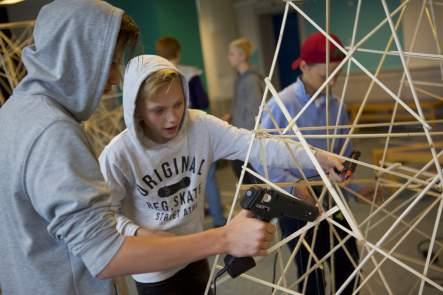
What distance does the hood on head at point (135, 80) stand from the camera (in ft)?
3.19

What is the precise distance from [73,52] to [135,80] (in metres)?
0.28

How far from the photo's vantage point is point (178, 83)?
1.07 m

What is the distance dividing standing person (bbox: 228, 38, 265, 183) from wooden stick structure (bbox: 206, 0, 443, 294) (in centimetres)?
10

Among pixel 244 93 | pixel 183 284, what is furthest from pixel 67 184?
pixel 244 93

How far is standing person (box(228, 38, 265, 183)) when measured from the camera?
4.87 ft

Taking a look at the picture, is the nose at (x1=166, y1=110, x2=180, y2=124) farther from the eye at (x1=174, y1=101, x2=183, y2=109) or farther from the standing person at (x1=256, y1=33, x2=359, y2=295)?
the standing person at (x1=256, y1=33, x2=359, y2=295)

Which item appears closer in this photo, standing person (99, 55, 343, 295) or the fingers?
the fingers

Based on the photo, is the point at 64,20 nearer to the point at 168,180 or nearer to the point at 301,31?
the point at 168,180

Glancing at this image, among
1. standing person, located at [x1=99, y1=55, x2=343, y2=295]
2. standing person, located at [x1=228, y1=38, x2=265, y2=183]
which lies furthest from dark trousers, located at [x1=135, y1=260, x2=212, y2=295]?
standing person, located at [x1=228, y1=38, x2=265, y2=183]

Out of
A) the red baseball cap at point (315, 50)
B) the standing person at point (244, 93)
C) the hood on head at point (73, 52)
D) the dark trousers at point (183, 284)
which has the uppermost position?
the hood on head at point (73, 52)

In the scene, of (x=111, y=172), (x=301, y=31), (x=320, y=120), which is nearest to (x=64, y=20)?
(x=111, y=172)

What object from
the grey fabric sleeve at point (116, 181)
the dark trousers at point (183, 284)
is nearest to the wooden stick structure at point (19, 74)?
the grey fabric sleeve at point (116, 181)

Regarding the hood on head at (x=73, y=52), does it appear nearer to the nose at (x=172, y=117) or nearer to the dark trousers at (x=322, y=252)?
the nose at (x=172, y=117)

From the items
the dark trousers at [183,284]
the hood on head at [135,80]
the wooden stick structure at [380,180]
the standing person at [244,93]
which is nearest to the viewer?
the wooden stick structure at [380,180]
